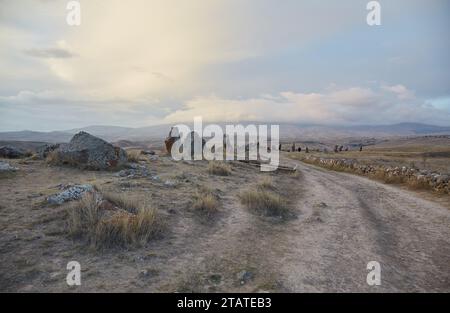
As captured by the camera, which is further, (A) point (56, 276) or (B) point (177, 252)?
(B) point (177, 252)

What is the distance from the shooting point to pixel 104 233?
621cm

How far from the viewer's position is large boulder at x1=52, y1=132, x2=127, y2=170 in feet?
44.4

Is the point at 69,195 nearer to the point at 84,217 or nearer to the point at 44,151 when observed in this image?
the point at 84,217

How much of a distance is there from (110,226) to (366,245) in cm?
518

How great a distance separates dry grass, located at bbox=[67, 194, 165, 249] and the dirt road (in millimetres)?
2686

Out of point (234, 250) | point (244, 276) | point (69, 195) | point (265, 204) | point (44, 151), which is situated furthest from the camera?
point (44, 151)

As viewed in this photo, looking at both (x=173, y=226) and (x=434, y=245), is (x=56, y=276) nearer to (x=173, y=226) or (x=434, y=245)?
(x=173, y=226)

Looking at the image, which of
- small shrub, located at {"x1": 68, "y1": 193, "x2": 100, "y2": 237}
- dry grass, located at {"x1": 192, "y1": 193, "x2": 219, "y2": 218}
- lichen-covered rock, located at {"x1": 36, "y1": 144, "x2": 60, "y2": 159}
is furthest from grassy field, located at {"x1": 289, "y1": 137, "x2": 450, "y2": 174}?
lichen-covered rock, located at {"x1": 36, "y1": 144, "x2": 60, "y2": 159}

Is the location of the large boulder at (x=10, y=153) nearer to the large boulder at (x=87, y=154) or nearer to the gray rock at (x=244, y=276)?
the large boulder at (x=87, y=154)

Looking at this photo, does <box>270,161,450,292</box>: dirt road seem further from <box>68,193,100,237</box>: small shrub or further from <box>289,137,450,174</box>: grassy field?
<box>289,137,450,174</box>: grassy field

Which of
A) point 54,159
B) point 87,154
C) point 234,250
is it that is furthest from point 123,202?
point 54,159

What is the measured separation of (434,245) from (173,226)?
5709mm

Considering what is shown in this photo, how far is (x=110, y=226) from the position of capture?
20.8ft
